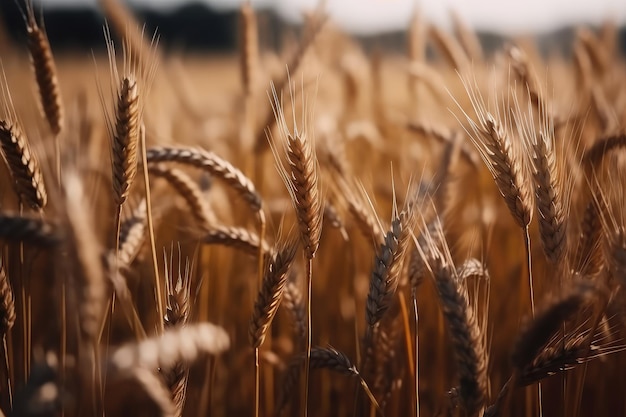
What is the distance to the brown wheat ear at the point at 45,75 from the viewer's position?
4.39 ft

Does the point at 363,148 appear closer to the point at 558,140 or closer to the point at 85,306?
the point at 558,140

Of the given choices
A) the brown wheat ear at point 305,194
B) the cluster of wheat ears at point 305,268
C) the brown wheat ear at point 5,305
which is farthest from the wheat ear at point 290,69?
the brown wheat ear at point 5,305

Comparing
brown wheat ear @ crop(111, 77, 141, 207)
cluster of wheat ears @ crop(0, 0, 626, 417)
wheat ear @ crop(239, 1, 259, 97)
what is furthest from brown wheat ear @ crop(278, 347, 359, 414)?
wheat ear @ crop(239, 1, 259, 97)

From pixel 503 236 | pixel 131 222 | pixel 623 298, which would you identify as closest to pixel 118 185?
pixel 131 222

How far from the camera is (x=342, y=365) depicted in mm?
1098

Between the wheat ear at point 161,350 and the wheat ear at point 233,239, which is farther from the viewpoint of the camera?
the wheat ear at point 233,239

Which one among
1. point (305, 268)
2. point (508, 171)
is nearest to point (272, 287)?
point (305, 268)

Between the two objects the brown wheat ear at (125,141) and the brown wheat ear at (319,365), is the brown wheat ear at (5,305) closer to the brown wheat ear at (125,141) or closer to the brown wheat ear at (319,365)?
the brown wheat ear at (125,141)

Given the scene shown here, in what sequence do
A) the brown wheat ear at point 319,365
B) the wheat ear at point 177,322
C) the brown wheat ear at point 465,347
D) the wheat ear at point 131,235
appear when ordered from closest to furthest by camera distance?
1. the brown wheat ear at point 465,347
2. the wheat ear at point 177,322
3. the brown wheat ear at point 319,365
4. the wheat ear at point 131,235

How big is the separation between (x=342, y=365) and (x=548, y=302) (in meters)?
0.43

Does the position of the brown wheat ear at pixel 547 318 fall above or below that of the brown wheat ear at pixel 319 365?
above

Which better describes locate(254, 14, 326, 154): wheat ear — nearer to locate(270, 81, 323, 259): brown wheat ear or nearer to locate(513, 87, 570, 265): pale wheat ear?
locate(270, 81, 323, 259): brown wheat ear

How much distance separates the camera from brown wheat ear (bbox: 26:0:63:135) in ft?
4.39

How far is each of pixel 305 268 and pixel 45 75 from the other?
78 centimetres
